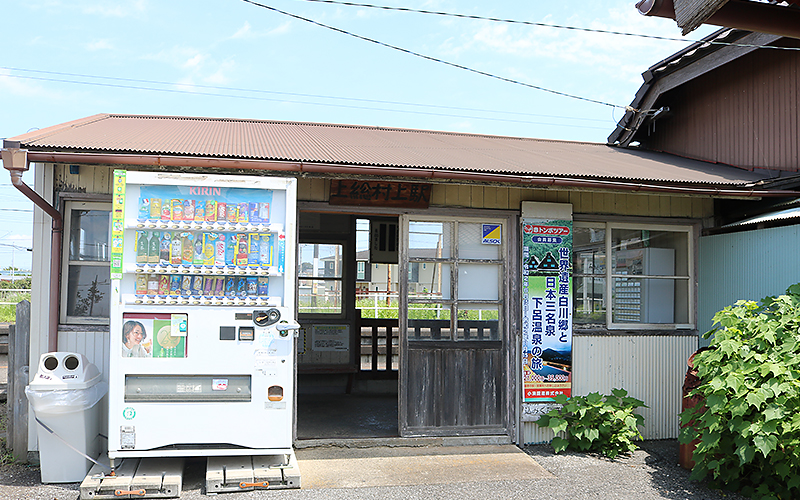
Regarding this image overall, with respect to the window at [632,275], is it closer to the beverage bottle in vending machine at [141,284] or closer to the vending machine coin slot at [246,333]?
the vending machine coin slot at [246,333]

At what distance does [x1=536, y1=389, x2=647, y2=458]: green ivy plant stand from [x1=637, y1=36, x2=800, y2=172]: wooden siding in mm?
3280

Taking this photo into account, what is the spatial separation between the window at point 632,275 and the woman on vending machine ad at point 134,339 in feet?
14.3

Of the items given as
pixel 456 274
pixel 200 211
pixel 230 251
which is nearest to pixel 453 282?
pixel 456 274

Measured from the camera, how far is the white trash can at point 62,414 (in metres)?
4.79


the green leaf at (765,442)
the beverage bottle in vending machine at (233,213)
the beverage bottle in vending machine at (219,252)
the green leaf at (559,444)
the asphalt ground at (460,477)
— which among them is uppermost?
the beverage bottle in vending machine at (233,213)

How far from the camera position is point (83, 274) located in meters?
5.67

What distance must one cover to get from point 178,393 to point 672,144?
7.35m

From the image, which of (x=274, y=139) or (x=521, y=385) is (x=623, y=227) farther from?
(x=274, y=139)

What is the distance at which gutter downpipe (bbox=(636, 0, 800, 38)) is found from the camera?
388 cm

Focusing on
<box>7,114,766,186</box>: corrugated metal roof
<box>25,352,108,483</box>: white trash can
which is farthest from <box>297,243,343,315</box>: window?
<box>25,352,108,483</box>: white trash can

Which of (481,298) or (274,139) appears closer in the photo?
(481,298)

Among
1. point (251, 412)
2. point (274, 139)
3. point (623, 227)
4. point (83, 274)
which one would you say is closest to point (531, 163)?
point (623, 227)

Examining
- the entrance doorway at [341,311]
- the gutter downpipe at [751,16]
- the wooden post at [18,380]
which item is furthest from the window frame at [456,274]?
the wooden post at [18,380]

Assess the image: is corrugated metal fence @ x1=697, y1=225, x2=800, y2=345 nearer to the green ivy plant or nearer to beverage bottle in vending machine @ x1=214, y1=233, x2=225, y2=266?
the green ivy plant
